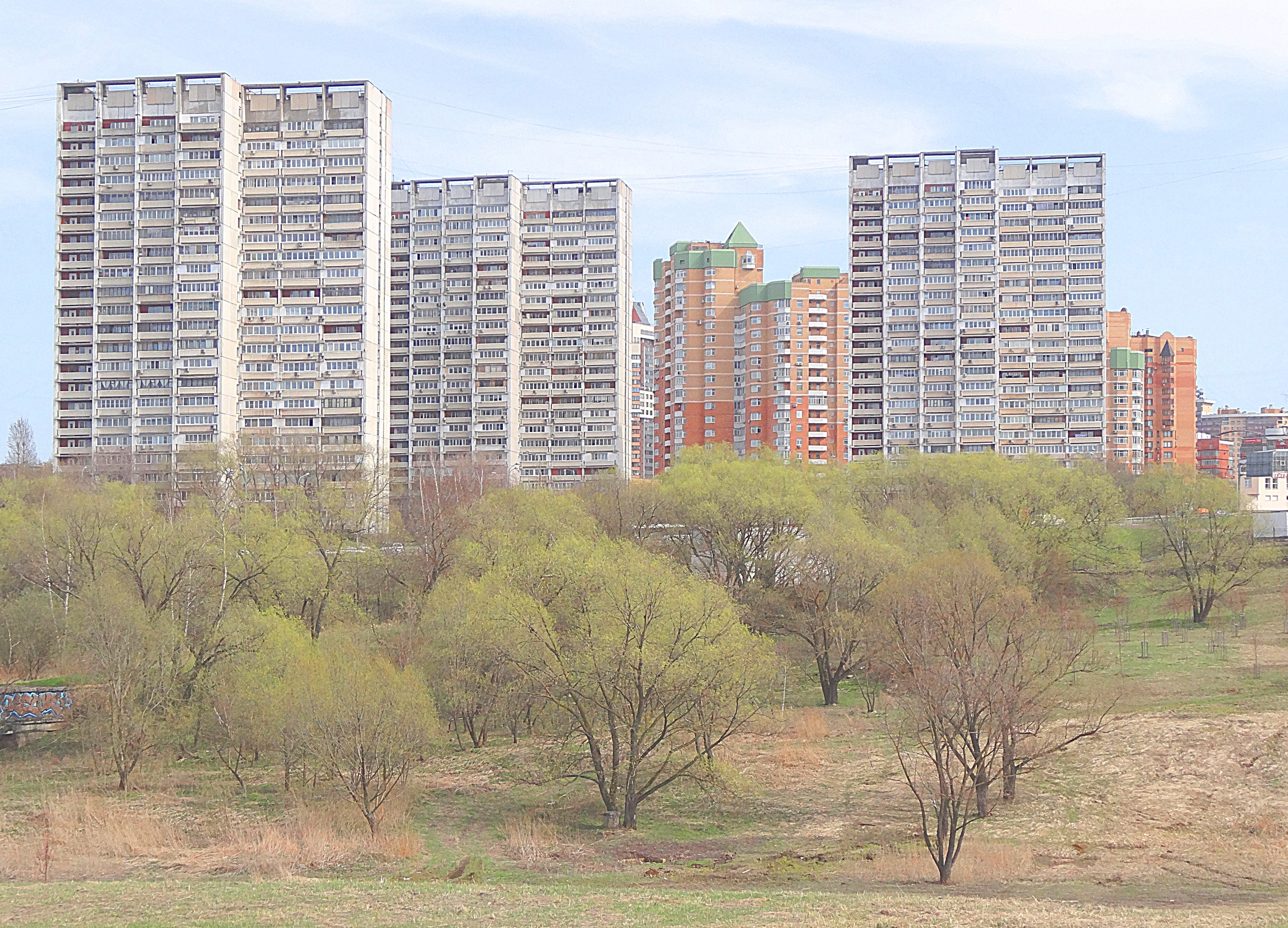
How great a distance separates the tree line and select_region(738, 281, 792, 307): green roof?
5189 cm

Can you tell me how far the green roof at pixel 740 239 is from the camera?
133m

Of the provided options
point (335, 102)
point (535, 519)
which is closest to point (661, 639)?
point (535, 519)

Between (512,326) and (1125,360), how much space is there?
68.8 m

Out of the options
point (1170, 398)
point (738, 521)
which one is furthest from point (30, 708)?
point (1170, 398)

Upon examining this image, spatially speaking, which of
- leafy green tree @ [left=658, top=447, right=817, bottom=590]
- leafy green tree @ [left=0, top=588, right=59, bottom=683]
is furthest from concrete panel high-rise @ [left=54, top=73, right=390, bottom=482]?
leafy green tree @ [left=0, top=588, right=59, bottom=683]

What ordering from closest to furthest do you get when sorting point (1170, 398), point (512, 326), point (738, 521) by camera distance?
1. point (738, 521)
2. point (512, 326)
3. point (1170, 398)

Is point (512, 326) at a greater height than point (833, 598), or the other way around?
point (512, 326)

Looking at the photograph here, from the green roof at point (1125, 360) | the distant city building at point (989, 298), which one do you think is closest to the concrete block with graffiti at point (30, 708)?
the distant city building at point (989, 298)

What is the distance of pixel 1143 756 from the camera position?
34312mm

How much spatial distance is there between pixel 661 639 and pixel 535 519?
19.9 m

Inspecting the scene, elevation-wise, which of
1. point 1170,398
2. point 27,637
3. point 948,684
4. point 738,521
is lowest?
point 27,637

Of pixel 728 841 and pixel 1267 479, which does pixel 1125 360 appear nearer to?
pixel 1267 479

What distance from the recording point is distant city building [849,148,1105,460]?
11531 centimetres

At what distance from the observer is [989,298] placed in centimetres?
11600
